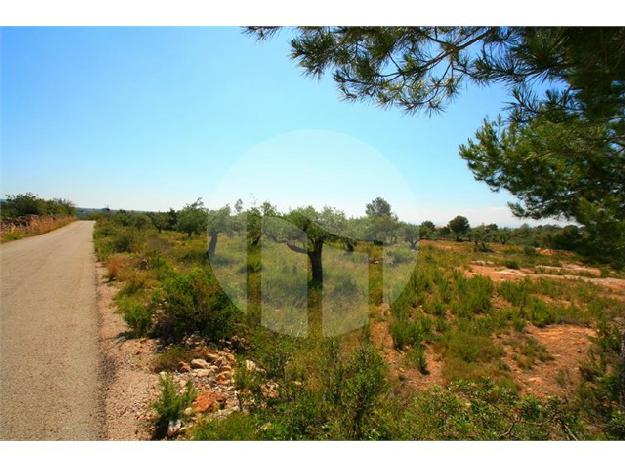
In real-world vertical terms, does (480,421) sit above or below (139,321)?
below

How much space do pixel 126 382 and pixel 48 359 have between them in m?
1.36

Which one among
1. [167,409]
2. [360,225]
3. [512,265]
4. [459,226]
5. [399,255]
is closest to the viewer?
[167,409]

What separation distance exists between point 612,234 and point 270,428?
4.44 m

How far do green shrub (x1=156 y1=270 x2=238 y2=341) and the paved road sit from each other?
1041 mm

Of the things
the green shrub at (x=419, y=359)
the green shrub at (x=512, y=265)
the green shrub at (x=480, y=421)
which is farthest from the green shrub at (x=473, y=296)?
the green shrub at (x=512, y=265)

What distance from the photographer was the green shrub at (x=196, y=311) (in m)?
4.72

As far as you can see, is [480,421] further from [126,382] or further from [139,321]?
[139,321]

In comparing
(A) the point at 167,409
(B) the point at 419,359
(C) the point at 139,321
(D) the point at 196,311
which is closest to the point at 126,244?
(C) the point at 139,321

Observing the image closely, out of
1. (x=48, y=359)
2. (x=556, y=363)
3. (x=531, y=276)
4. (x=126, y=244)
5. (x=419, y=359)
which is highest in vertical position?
(x=126, y=244)

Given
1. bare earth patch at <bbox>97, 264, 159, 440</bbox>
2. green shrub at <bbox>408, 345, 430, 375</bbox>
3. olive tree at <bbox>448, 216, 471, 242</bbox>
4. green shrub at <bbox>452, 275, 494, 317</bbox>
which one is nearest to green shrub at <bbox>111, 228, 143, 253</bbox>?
bare earth patch at <bbox>97, 264, 159, 440</bbox>

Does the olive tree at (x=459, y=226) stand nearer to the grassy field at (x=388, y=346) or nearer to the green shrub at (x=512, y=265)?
the green shrub at (x=512, y=265)

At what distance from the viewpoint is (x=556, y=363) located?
16.7 ft

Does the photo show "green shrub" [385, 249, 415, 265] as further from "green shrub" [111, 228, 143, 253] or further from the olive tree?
the olive tree

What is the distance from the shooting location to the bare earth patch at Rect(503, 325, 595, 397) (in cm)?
434
